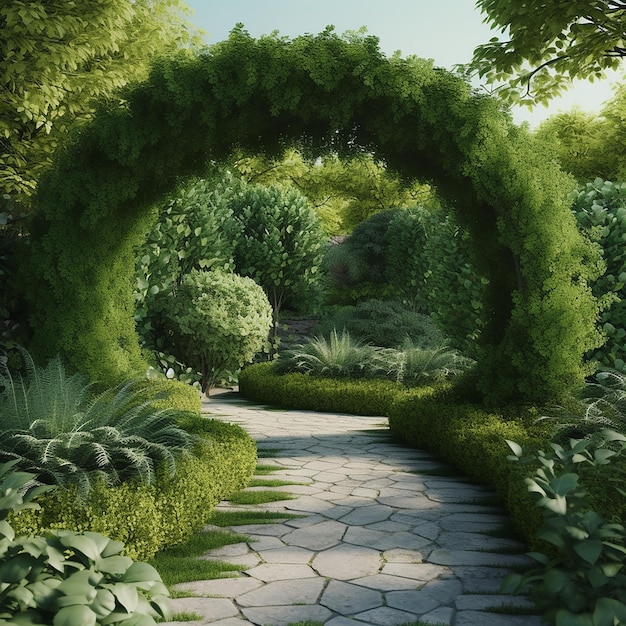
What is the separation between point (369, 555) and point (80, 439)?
201 cm

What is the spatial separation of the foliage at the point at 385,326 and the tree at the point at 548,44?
528cm

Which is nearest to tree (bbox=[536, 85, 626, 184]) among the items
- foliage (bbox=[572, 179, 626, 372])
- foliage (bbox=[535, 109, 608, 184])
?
foliage (bbox=[535, 109, 608, 184])

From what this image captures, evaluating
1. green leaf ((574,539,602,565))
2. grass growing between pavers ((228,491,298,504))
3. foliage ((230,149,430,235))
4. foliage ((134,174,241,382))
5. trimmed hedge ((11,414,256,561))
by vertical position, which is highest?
foliage ((230,149,430,235))

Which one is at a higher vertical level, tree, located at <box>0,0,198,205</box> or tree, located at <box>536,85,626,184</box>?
tree, located at <box>536,85,626,184</box>

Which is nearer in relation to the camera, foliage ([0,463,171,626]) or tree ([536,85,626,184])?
foliage ([0,463,171,626])

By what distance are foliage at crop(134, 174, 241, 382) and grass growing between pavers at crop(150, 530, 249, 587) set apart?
6.10m

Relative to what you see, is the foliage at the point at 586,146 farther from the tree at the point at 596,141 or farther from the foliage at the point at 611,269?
the foliage at the point at 611,269

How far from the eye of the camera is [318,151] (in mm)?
7492

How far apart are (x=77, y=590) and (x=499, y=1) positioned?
28.7ft

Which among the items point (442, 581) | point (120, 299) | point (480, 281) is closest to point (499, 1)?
point (480, 281)

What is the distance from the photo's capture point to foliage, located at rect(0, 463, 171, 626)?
97.1 inches

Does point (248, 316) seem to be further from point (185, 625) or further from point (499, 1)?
point (185, 625)

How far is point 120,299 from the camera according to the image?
8.26 m

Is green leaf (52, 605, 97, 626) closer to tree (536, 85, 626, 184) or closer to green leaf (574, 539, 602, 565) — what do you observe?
green leaf (574, 539, 602, 565)
